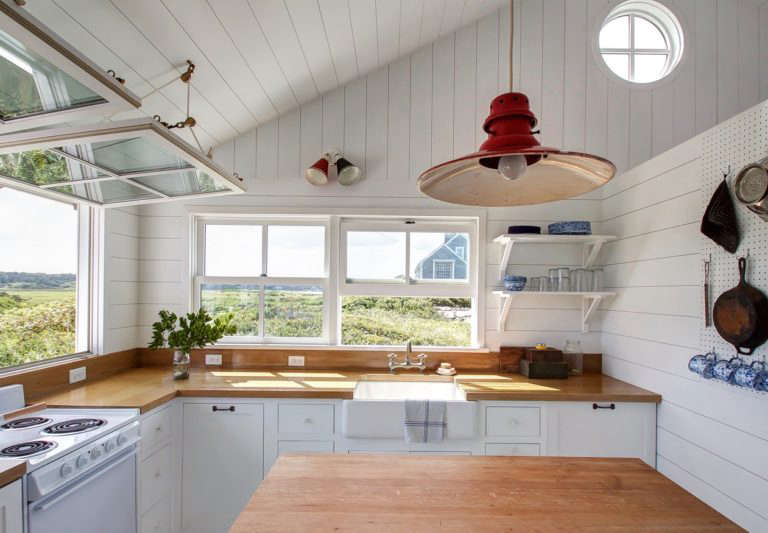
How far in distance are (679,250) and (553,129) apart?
1.25 meters

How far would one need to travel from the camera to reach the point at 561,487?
1181 millimetres

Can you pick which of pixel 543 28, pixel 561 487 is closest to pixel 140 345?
pixel 561 487

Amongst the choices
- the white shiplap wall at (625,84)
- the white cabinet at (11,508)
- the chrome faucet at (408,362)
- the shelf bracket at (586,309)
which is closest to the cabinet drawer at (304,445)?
the chrome faucet at (408,362)

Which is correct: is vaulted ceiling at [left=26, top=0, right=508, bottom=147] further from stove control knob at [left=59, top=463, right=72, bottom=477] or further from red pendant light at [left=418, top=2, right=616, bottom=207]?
stove control knob at [left=59, top=463, right=72, bottom=477]

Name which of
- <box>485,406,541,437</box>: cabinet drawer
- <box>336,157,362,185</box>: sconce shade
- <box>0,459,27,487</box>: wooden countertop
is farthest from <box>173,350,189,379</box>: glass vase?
<box>485,406,541,437</box>: cabinet drawer

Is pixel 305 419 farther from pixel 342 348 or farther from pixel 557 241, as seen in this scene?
pixel 557 241

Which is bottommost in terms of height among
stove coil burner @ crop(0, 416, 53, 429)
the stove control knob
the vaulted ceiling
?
the stove control knob

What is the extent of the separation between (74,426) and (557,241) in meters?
2.81

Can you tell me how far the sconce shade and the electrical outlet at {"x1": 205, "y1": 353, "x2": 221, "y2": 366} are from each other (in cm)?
148

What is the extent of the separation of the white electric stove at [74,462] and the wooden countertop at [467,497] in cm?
84

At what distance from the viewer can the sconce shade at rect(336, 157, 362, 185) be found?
2791 mm

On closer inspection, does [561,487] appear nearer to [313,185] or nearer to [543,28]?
[313,185]

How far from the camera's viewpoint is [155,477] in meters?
2.09

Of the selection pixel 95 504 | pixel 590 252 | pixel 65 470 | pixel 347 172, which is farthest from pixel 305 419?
pixel 590 252
